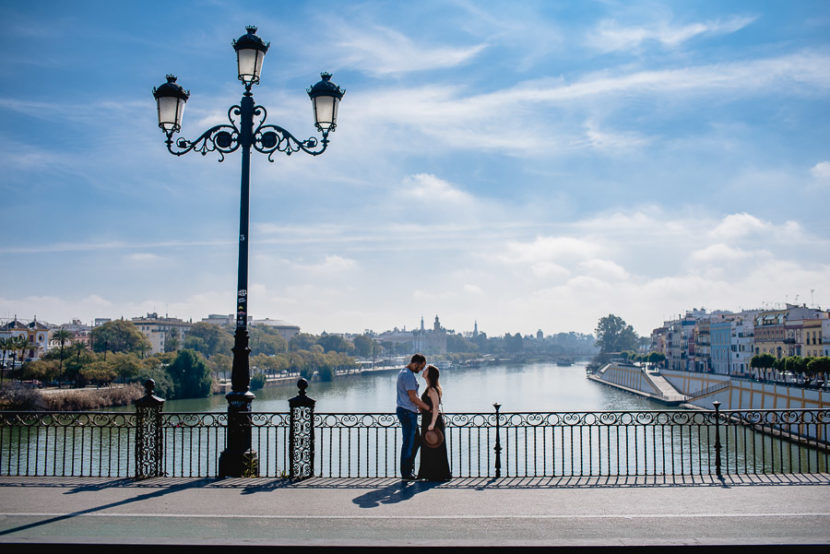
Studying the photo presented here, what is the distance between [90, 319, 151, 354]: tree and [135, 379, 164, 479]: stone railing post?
95.1 metres

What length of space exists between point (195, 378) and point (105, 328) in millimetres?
36918

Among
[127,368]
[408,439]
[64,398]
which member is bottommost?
[64,398]

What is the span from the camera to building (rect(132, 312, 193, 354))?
134375mm

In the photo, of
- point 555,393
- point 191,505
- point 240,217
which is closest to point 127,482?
point 191,505

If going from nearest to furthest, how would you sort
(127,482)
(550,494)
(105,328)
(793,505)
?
(793,505)
(550,494)
(127,482)
(105,328)

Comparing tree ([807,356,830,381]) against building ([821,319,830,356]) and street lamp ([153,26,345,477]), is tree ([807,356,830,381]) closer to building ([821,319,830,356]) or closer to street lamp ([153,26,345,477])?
building ([821,319,830,356])

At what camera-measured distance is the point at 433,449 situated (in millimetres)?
8531

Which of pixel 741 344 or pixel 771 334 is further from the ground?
pixel 771 334

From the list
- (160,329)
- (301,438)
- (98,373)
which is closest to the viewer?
(301,438)

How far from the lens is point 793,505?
709cm

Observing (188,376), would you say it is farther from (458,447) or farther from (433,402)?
(433,402)

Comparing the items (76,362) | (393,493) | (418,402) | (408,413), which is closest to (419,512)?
(393,493)

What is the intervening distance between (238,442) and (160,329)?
143m
